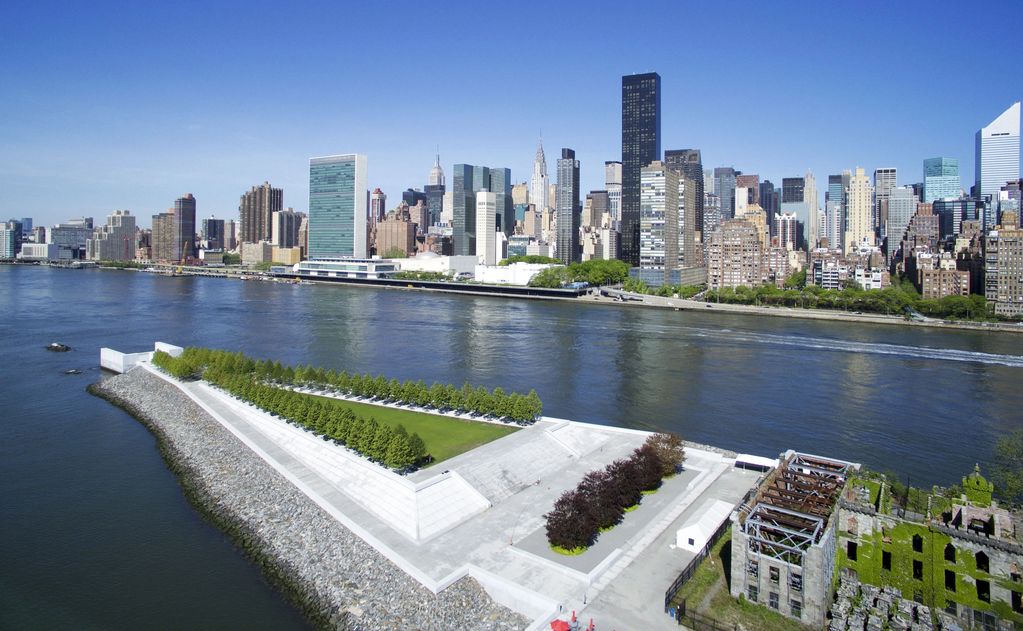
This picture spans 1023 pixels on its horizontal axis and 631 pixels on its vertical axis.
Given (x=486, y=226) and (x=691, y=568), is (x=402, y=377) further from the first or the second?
(x=486, y=226)

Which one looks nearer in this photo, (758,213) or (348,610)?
(348,610)

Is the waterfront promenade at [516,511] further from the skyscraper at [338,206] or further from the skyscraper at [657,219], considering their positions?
the skyscraper at [338,206]

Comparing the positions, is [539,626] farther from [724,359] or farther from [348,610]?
[724,359]

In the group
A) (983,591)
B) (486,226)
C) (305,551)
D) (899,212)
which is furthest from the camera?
(899,212)

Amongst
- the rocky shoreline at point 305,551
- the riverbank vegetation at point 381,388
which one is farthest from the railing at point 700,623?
the riverbank vegetation at point 381,388

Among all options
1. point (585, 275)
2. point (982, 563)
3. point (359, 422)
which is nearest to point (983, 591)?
point (982, 563)

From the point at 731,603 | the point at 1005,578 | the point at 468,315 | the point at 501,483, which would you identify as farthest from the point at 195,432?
the point at 468,315

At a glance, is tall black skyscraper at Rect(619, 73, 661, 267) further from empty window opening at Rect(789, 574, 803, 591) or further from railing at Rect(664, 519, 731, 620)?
empty window opening at Rect(789, 574, 803, 591)
